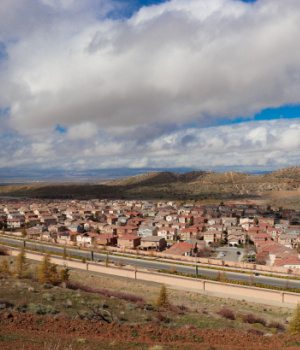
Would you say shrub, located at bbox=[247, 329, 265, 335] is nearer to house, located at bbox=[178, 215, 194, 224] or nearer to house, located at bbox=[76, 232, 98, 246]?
house, located at bbox=[76, 232, 98, 246]

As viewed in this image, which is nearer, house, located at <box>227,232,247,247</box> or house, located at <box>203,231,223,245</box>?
house, located at <box>227,232,247,247</box>

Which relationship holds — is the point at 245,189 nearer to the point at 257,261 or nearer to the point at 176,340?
the point at 257,261

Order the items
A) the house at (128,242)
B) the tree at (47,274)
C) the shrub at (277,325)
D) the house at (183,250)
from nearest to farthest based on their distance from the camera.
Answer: the shrub at (277,325) < the tree at (47,274) < the house at (183,250) < the house at (128,242)

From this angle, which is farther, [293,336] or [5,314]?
[293,336]

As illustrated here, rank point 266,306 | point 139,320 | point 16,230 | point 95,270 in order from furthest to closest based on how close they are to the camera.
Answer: point 16,230 < point 95,270 < point 266,306 < point 139,320

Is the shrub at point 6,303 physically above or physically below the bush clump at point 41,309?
above

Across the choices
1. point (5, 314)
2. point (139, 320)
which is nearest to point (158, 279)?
point (139, 320)

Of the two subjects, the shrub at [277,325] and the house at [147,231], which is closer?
the shrub at [277,325]

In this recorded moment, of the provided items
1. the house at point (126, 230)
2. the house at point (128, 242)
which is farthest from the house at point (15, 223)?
the house at point (128, 242)

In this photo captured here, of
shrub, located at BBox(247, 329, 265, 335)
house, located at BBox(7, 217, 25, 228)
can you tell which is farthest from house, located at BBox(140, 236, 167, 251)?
house, located at BBox(7, 217, 25, 228)

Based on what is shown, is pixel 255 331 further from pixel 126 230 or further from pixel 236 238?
pixel 126 230

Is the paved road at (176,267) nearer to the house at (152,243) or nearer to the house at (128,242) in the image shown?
the house at (128,242)
